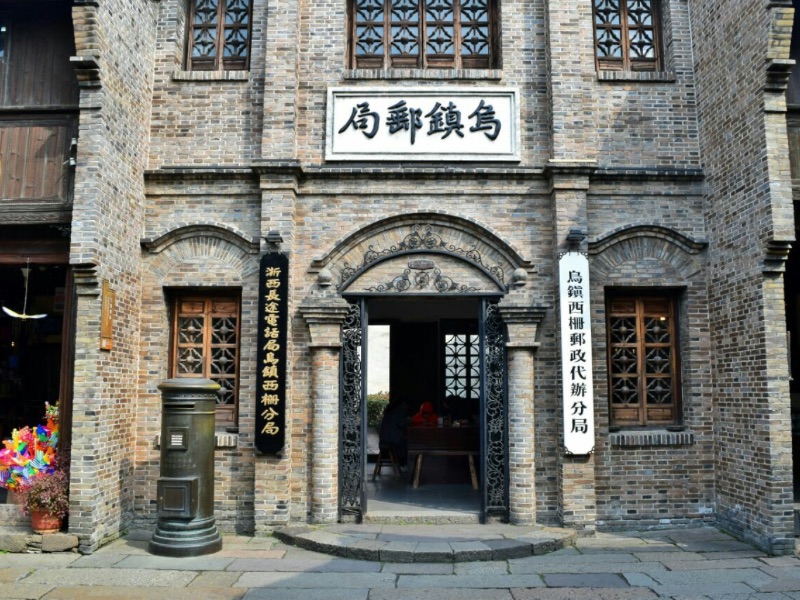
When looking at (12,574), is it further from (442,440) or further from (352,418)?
(442,440)

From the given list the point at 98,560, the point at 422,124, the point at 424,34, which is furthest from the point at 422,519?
the point at 424,34

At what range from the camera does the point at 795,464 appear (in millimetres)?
11125

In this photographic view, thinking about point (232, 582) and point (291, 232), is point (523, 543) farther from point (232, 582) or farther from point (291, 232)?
point (291, 232)

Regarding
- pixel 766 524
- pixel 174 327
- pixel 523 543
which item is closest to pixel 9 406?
pixel 174 327

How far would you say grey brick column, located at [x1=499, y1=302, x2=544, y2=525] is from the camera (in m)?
8.26

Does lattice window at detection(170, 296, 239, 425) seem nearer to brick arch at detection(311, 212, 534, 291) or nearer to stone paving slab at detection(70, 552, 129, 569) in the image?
brick arch at detection(311, 212, 534, 291)

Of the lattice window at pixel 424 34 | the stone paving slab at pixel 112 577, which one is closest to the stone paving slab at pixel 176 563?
the stone paving slab at pixel 112 577

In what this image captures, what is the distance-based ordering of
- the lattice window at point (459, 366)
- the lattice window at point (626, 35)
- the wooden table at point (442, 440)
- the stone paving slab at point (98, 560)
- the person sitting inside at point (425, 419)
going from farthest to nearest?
the lattice window at point (459, 366) → the person sitting inside at point (425, 419) → the wooden table at point (442, 440) → the lattice window at point (626, 35) → the stone paving slab at point (98, 560)

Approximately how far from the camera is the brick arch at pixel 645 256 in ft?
28.5

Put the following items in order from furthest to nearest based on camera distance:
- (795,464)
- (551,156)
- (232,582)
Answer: (795,464)
(551,156)
(232,582)

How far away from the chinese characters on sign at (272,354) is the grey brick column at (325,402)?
0.36m

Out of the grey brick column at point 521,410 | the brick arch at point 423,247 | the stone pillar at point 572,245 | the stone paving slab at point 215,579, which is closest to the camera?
the stone paving slab at point 215,579

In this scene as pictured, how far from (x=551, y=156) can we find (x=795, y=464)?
275 inches

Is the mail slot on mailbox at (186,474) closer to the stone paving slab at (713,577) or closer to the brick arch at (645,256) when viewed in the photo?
the stone paving slab at (713,577)
